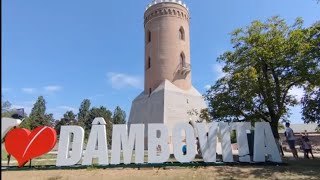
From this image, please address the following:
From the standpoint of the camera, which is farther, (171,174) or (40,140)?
(40,140)

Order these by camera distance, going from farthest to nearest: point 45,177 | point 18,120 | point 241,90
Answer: point 241,90, point 18,120, point 45,177

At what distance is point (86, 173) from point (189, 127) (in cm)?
507

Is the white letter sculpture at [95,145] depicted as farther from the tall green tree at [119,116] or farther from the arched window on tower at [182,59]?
the tall green tree at [119,116]

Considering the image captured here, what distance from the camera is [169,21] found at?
3534 cm

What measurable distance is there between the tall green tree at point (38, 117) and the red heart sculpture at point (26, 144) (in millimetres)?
37527

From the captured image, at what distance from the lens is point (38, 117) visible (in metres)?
61.4

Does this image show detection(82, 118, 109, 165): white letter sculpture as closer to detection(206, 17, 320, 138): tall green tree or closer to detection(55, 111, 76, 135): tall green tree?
detection(206, 17, 320, 138): tall green tree

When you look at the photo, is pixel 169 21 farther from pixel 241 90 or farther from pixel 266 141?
pixel 266 141

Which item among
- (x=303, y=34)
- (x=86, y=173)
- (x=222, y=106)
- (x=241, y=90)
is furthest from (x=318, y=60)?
(x=86, y=173)

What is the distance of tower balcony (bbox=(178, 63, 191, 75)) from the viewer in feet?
115

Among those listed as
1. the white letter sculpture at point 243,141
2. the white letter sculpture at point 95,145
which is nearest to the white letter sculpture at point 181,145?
the white letter sculpture at point 243,141

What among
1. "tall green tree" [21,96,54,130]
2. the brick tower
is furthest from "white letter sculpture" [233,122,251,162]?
"tall green tree" [21,96,54,130]

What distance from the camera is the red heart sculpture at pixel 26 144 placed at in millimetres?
14109

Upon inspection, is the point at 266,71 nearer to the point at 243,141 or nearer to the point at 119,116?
the point at 243,141
